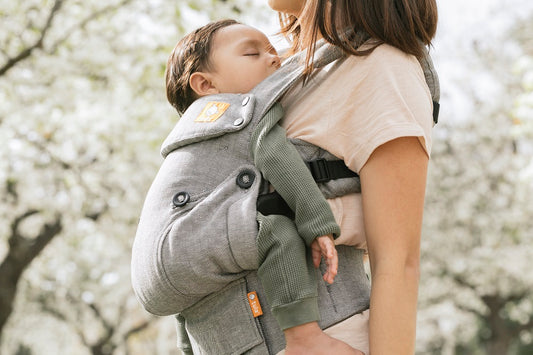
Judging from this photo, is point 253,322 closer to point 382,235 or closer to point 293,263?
point 293,263

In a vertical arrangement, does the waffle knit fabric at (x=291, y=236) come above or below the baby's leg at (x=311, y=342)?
above

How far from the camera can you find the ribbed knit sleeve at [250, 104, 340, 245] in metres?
1.46

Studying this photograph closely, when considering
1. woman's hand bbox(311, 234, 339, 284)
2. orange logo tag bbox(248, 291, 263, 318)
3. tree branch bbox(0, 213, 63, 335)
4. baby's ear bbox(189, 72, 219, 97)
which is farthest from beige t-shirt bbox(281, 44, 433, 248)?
tree branch bbox(0, 213, 63, 335)

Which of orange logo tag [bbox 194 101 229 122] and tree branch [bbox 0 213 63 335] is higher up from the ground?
orange logo tag [bbox 194 101 229 122]

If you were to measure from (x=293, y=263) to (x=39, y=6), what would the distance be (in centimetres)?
732

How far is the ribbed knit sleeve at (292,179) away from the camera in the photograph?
1.46 m

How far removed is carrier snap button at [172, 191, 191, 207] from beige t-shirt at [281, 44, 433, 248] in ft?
0.98

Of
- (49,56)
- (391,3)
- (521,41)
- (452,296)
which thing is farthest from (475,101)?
(391,3)

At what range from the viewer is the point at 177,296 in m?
1.54

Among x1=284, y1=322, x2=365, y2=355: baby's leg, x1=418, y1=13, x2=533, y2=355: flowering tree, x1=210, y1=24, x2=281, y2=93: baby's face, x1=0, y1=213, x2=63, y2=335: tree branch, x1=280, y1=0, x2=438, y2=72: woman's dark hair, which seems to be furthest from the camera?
x1=418, y1=13, x2=533, y2=355: flowering tree

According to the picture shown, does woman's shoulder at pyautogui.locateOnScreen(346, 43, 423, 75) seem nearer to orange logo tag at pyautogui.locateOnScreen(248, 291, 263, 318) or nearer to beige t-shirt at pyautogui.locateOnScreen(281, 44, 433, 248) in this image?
beige t-shirt at pyautogui.locateOnScreen(281, 44, 433, 248)

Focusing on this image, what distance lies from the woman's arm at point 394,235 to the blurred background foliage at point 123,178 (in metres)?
5.97

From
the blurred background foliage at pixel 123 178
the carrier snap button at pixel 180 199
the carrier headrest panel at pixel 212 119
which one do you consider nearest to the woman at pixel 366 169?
the carrier headrest panel at pixel 212 119

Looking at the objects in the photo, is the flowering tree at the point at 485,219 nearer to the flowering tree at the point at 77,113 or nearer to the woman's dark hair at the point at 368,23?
the flowering tree at the point at 77,113
